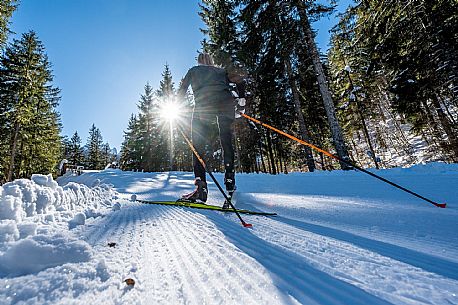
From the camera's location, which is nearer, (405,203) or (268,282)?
(268,282)

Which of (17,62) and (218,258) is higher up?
(17,62)

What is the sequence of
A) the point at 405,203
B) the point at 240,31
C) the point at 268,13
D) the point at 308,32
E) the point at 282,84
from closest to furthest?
the point at 405,203, the point at 308,32, the point at 268,13, the point at 282,84, the point at 240,31

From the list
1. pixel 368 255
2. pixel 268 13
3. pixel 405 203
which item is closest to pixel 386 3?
pixel 268 13

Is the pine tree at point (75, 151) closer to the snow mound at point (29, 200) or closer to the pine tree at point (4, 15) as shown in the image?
the pine tree at point (4, 15)

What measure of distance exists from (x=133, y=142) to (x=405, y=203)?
104ft

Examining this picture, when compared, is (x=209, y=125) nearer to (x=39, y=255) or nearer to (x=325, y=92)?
(x=39, y=255)

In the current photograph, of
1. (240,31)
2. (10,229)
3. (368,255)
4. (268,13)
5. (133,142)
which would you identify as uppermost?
(240,31)

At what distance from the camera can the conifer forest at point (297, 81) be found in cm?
729

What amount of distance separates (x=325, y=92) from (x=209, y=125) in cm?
647

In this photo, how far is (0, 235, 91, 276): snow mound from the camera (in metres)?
0.77

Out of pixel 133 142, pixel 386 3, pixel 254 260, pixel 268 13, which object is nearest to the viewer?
pixel 254 260

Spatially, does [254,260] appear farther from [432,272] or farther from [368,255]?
[432,272]

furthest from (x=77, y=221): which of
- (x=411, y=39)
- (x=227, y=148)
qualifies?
(x=411, y=39)

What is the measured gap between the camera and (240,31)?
16.3 meters
